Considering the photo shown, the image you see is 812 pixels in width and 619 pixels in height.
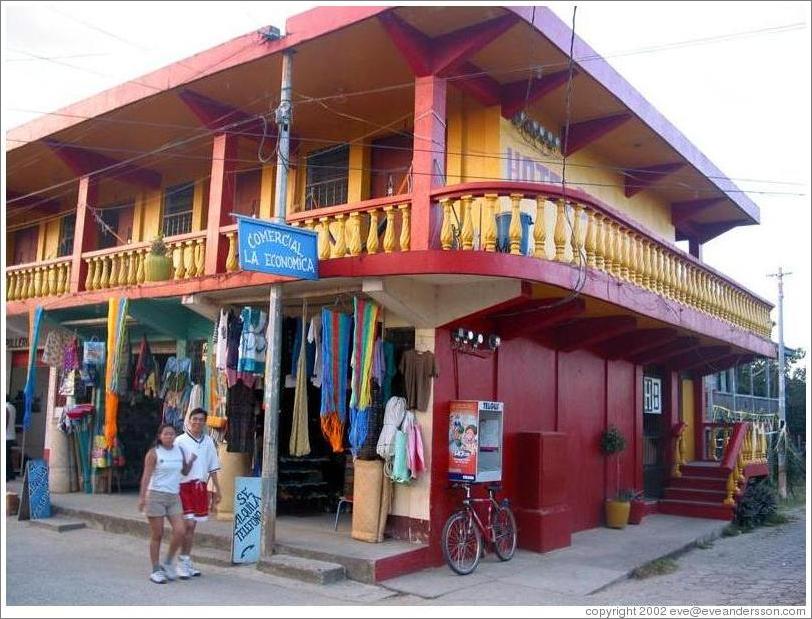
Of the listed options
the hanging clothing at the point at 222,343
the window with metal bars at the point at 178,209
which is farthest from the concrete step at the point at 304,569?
the window with metal bars at the point at 178,209

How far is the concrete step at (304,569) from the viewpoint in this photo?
26.3 ft

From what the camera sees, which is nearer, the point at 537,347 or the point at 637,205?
the point at 537,347

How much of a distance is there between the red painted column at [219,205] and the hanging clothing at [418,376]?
3.01m

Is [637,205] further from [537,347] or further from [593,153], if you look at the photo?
[537,347]

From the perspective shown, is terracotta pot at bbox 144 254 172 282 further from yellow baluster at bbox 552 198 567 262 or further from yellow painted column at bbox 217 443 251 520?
yellow baluster at bbox 552 198 567 262

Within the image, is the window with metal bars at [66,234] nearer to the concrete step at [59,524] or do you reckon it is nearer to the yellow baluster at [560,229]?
the concrete step at [59,524]

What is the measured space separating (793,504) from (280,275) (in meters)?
15.7

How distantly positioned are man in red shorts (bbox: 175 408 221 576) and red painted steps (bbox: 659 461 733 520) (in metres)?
9.26

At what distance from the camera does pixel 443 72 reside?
9070mm

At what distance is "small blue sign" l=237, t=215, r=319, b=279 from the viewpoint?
787cm

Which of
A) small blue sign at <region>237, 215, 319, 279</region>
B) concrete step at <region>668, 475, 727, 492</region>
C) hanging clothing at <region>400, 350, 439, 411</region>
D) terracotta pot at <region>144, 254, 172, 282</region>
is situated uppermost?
terracotta pot at <region>144, 254, 172, 282</region>

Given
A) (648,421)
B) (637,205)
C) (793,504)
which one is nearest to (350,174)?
(637,205)

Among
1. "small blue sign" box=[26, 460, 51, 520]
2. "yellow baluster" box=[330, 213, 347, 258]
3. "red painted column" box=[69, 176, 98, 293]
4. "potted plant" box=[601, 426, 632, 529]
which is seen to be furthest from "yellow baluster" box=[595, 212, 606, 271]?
"small blue sign" box=[26, 460, 51, 520]

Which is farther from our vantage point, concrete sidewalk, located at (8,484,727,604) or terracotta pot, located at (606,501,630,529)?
terracotta pot, located at (606,501,630,529)
